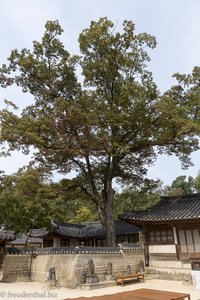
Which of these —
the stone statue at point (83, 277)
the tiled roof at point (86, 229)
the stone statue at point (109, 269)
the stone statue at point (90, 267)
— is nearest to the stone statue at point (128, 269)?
the stone statue at point (109, 269)

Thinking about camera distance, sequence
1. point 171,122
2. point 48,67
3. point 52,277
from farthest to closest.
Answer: point 48,67 → point 171,122 → point 52,277

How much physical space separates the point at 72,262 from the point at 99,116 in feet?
31.7

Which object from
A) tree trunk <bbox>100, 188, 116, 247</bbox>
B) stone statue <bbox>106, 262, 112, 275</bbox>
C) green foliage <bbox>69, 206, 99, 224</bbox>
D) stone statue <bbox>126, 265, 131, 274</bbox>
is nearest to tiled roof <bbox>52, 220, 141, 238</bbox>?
tree trunk <bbox>100, 188, 116, 247</bbox>

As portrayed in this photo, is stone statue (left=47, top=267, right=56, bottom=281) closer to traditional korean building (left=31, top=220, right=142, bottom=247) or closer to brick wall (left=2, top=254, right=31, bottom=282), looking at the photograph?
brick wall (left=2, top=254, right=31, bottom=282)

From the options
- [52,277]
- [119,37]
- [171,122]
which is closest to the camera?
[52,277]

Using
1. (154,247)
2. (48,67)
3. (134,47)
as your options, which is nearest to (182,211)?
(154,247)

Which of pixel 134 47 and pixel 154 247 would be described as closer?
pixel 154 247

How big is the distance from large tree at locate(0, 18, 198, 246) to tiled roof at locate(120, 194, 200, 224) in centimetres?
231

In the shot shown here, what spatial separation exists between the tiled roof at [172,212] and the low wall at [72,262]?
206 centimetres

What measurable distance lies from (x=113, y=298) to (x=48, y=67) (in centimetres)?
1825

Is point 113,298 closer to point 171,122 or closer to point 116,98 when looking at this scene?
point 171,122

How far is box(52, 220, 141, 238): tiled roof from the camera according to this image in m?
28.5

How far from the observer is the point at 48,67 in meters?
20.6

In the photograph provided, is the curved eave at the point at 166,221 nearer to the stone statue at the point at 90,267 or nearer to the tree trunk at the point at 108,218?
A: the tree trunk at the point at 108,218
